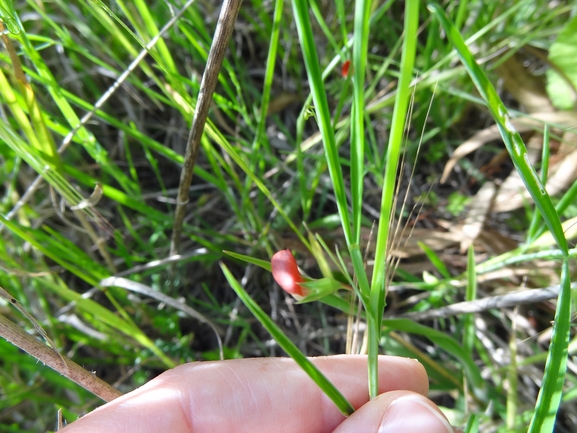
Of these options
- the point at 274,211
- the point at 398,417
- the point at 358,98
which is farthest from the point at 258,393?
the point at 358,98

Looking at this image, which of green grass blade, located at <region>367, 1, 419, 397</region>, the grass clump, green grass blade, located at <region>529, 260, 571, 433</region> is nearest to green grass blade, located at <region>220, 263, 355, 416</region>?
green grass blade, located at <region>367, 1, 419, 397</region>

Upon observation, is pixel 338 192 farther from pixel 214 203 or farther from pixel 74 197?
pixel 214 203

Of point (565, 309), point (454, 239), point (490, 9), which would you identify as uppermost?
point (490, 9)

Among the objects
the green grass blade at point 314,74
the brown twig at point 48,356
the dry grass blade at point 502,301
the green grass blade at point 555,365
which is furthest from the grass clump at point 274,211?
the green grass blade at point 314,74

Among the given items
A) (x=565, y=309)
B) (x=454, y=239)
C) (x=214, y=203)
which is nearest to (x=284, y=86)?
(x=214, y=203)

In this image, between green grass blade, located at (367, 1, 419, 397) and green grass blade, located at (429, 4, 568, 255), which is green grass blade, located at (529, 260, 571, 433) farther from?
green grass blade, located at (367, 1, 419, 397)

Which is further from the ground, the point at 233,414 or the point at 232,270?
the point at 232,270

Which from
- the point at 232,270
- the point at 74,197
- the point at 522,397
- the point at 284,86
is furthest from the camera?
the point at 284,86
